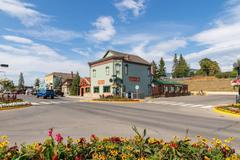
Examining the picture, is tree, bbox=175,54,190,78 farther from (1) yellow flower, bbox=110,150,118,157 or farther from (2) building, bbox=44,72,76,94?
(1) yellow flower, bbox=110,150,118,157

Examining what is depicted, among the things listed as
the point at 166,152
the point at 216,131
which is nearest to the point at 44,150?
the point at 166,152

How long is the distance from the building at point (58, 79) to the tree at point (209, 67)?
62.1m

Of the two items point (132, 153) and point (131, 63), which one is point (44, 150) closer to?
point (132, 153)

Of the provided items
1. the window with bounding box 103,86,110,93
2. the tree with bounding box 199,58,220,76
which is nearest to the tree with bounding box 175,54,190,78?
the tree with bounding box 199,58,220,76

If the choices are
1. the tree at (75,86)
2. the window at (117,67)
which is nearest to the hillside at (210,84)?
the tree at (75,86)

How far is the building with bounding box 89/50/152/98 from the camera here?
44.4 m

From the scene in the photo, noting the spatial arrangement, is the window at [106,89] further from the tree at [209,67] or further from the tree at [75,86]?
the tree at [209,67]

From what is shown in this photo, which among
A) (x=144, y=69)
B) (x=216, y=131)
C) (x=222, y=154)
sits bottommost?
(x=216, y=131)

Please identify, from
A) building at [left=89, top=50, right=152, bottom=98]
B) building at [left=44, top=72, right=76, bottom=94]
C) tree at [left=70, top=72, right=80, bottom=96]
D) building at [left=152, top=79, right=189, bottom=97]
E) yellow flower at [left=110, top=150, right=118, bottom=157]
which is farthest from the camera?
building at [left=44, top=72, right=76, bottom=94]

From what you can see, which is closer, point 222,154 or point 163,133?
point 222,154

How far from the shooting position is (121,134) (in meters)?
10.7

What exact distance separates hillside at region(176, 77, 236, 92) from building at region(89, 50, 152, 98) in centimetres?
3296

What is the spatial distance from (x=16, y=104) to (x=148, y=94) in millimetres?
31019

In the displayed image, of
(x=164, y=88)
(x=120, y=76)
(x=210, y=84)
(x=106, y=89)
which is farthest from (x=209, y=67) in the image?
(x=106, y=89)
